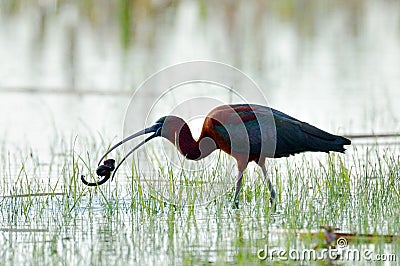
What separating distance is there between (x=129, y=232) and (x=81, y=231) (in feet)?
1.00

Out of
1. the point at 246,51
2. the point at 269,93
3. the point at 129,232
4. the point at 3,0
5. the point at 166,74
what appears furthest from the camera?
the point at 3,0

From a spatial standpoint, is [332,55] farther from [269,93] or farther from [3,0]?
[3,0]

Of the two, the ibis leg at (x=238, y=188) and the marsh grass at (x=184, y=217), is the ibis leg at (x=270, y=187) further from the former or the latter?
the ibis leg at (x=238, y=188)

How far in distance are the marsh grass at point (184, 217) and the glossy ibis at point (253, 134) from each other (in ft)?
0.76

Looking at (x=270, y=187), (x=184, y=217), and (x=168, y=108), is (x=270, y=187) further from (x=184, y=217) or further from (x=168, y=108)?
(x=168, y=108)

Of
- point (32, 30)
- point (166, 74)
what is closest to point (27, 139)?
point (166, 74)

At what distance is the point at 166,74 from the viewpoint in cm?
1244

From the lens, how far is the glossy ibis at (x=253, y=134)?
7.61 m

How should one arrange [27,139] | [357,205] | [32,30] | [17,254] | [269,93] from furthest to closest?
[32,30]
[269,93]
[27,139]
[357,205]
[17,254]

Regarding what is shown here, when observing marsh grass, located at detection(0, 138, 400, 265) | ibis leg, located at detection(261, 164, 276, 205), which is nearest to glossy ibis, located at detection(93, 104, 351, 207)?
ibis leg, located at detection(261, 164, 276, 205)

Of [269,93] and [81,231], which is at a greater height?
[269,93]

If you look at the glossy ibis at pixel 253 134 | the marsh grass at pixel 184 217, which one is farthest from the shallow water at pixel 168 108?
the glossy ibis at pixel 253 134

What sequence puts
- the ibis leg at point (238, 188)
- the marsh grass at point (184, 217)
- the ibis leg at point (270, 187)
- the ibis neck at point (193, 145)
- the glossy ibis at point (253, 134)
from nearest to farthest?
the marsh grass at point (184, 217), the ibis leg at point (270, 187), the ibis leg at point (238, 188), the glossy ibis at point (253, 134), the ibis neck at point (193, 145)

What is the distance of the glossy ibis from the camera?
25.0 feet
